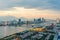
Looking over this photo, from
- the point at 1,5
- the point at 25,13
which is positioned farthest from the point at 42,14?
the point at 1,5

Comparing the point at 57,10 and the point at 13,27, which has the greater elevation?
the point at 57,10

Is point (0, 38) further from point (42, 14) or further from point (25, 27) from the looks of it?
point (42, 14)

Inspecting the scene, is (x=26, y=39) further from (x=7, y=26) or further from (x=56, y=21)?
(x=56, y=21)

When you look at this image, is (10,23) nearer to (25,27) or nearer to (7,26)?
(7,26)

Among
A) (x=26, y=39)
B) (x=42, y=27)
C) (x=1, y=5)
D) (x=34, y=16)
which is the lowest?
(x=26, y=39)

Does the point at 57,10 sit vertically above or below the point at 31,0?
below

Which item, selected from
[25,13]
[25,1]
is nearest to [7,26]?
[25,13]

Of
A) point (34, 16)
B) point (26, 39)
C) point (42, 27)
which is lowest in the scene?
point (26, 39)
